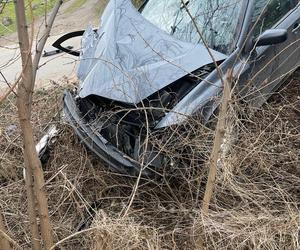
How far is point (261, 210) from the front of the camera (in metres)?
3.01

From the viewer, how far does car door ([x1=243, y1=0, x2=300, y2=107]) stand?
3998 mm

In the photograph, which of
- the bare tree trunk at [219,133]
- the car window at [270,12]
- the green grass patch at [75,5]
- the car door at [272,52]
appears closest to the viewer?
the bare tree trunk at [219,133]

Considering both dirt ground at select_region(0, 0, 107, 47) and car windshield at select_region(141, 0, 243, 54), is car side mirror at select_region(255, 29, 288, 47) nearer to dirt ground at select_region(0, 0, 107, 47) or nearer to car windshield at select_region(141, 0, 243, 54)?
car windshield at select_region(141, 0, 243, 54)

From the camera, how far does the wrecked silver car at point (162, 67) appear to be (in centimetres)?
348

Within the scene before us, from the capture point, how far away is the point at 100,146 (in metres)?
3.43

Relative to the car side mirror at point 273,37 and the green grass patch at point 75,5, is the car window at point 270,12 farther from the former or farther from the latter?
the green grass patch at point 75,5

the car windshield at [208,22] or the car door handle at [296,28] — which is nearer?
the car windshield at [208,22]

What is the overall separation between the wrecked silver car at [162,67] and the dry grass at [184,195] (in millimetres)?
215

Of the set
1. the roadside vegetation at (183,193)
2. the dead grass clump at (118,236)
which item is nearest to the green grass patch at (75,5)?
the roadside vegetation at (183,193)

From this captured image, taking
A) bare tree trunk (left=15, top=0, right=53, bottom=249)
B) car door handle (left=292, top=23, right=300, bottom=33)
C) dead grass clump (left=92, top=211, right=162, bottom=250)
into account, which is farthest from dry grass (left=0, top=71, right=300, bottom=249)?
car door handle (left=292, top=23, right=300, bottom=33)

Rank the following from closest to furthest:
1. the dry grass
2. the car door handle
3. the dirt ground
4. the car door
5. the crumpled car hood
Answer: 1. the dry grass
2. the crumpled car hood
3. the car door
4. the car door handle
5. the dirt ground

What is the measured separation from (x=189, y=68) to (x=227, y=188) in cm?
107

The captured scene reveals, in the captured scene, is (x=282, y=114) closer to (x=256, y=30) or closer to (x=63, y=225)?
(x=256, y=30)

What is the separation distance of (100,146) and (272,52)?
5.97 ft
